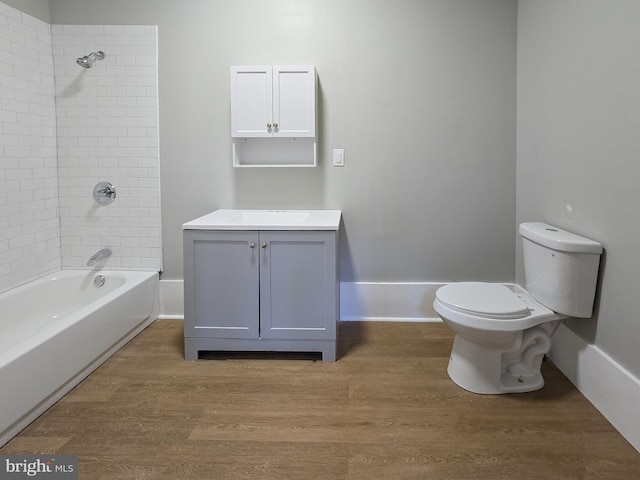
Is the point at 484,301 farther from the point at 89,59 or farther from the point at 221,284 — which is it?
the point at 89,59

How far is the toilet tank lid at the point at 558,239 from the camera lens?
1958mm

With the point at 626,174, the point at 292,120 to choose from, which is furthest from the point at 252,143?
the point at 626,174

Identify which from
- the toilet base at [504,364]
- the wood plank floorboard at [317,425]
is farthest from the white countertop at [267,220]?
the toilet base at [504,364]

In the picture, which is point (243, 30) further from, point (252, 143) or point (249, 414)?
point (249, 414)

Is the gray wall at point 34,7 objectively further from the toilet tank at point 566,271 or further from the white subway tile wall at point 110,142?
the toilet tank at point 566,271

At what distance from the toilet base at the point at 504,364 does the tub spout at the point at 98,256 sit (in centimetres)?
234

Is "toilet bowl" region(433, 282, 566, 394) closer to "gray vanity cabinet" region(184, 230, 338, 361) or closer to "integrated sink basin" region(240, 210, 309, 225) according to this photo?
"gray vanity cabinet" region(184, 230, 338, 361)

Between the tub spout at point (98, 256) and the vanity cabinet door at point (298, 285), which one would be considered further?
the tub spout at point (98, 256)

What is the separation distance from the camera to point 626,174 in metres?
1.77

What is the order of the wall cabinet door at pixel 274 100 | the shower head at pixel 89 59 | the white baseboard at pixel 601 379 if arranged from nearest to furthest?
1. the white baseboard at pixel 601 379
2. the wall cabinet door at pixel 274 100
3. the shower head at pixel 89 59

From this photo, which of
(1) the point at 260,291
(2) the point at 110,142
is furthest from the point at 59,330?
(2) the point at 110,142

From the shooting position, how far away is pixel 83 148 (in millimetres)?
3018

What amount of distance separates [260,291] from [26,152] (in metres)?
1.71

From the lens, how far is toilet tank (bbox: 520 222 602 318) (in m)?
1.98
